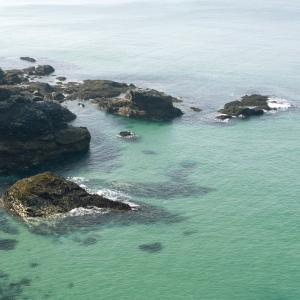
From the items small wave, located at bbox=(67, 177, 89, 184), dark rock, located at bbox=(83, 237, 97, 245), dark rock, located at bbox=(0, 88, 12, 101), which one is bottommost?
dark rock, located at bbox=(83, 237, 97, 245)

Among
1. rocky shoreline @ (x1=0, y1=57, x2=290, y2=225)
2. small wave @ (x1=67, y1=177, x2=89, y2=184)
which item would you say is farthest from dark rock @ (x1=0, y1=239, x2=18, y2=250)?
small wave @ (x1=67, y1=177, x2=89, y2=184)

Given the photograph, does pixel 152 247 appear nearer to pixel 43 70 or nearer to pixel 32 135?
pixel 32 135

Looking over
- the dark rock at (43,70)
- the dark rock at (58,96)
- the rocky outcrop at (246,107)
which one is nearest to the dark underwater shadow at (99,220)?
the rocky outcrop at (246,107)

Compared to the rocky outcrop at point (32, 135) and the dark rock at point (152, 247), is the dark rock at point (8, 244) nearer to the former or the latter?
the dark rock at point (152, 247)

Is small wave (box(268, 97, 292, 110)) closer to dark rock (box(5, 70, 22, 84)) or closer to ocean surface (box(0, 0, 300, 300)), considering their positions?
ocean surface (box(0, 0, 300, 300))

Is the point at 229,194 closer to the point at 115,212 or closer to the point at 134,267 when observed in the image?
the point at 115,212

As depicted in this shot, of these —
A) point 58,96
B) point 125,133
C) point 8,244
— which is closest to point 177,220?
point 8,244

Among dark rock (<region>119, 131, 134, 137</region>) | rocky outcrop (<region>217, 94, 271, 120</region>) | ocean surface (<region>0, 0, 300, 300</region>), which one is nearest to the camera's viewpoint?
ocean surface (<region>0, 0, 300, 300</region>)
